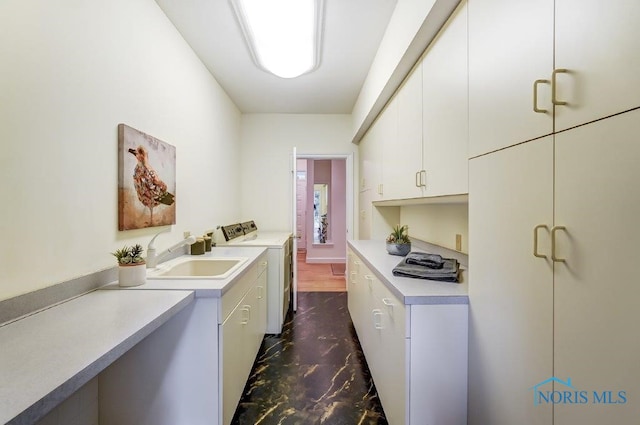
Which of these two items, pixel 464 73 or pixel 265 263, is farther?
pixel 265 263

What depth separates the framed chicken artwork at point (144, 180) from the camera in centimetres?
155

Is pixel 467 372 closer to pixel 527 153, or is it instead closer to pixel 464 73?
pixel 527 153

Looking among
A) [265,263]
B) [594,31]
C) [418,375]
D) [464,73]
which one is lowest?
[418,375]

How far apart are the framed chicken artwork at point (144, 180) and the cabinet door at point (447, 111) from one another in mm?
1638

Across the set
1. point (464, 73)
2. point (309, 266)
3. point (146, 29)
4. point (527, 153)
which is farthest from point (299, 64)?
point (309, 266)

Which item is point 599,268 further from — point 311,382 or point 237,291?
point 311,382

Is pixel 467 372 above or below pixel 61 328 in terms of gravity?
below

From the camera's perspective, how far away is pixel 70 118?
3.98ft

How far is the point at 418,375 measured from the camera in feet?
4.13

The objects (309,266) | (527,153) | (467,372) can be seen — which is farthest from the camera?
(309,266)

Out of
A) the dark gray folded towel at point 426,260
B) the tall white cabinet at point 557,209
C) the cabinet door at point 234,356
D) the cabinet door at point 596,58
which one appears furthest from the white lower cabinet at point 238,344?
the cabinet door at point 596,58

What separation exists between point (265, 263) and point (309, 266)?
347cm

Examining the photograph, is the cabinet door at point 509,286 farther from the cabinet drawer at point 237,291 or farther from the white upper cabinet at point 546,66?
the cabinet drawer at point 237,291

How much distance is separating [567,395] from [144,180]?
205cm
